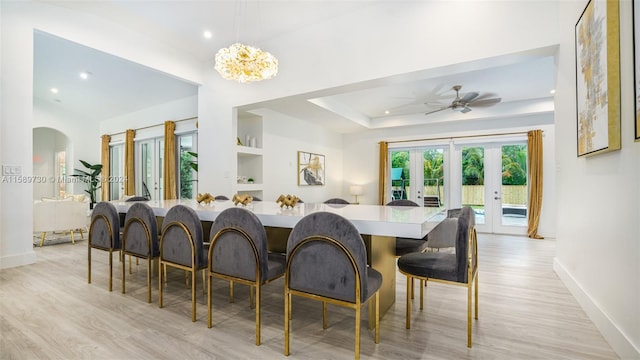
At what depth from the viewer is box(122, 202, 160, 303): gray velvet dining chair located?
247 cm

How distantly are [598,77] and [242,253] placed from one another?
2630 millimetres

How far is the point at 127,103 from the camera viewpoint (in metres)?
7.25

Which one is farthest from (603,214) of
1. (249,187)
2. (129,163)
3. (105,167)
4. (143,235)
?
(105,167)

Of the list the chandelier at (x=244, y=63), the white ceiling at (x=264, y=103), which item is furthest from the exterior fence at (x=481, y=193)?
the chandelier at (x=244, y=63)

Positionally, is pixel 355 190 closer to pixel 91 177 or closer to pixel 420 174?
pixel 420 174

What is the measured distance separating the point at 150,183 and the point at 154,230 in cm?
615

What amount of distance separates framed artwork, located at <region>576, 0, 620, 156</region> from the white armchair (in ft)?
22.7

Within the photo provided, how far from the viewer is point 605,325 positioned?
192 centimetres

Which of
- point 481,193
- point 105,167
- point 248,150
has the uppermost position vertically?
point 248,150

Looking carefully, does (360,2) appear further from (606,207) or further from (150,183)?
(150,183)

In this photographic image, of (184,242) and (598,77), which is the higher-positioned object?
(598,77)

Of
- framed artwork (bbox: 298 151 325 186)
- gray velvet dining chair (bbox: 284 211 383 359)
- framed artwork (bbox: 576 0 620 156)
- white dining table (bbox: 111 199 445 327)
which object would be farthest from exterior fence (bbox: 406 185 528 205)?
gray velvet dining chair (bbox: 284 211 383 359)

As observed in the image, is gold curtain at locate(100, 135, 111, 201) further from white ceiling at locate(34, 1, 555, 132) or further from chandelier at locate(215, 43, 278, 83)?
chandelier at locate(215, 43, 278, 83)

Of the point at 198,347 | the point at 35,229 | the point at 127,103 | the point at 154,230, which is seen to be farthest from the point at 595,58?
the point at 127,103
